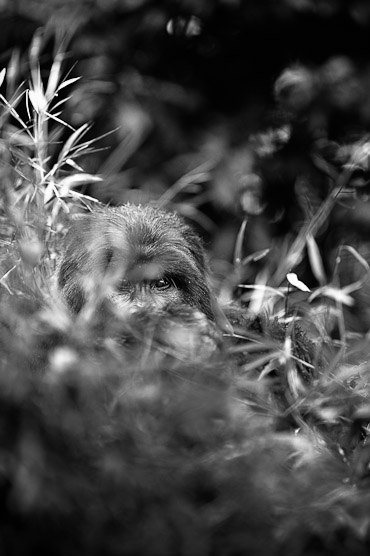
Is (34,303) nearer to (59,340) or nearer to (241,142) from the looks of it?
(59,340)

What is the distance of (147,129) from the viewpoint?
14.7ft

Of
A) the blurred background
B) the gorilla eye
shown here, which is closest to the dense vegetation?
the gorilla eye

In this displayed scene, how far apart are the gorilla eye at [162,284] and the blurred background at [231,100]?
1462 millimetres

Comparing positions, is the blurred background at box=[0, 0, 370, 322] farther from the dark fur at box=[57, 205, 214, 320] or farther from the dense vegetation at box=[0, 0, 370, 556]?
the dark fur at box=[57, 205, 214, 320]

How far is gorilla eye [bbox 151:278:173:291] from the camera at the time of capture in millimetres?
2766

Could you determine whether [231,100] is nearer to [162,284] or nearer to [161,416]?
[162,284]

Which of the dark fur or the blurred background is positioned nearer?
the dark fur

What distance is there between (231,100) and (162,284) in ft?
7.15

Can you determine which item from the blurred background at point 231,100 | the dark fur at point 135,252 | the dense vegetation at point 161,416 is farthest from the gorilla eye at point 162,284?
the blurred background at point 231,100

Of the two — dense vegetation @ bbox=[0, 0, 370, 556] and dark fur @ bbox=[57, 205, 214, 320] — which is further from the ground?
dense vegetation @ bbox=[0, 0, 370, 556]

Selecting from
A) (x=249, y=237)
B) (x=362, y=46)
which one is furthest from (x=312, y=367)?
(x=362, y=46)

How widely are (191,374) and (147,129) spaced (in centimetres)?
299

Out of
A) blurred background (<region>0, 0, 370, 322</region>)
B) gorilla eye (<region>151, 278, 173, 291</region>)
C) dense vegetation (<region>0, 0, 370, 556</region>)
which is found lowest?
blurred background (<region>0, 0, 370, 322</region>)

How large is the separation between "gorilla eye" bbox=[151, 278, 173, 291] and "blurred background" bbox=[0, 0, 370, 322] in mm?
1462
